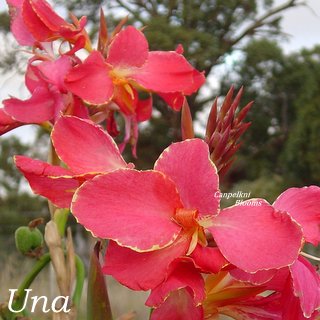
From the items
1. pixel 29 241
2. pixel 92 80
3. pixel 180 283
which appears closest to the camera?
pixel 180 283

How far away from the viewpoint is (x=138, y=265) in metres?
0.37

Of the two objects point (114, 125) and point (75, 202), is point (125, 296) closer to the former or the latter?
point (114, 125)

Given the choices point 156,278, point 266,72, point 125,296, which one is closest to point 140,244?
point 156,278

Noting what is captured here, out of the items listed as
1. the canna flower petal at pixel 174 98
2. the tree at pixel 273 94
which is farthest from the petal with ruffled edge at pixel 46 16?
the tree at pixel 273 94

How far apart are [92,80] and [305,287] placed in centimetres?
24

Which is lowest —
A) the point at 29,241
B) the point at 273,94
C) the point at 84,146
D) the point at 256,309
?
the point at 273,94

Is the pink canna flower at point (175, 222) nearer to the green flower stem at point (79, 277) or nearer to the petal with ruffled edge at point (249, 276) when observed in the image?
the petal with ruffled edge at point (249, 276)

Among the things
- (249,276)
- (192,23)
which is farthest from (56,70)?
(192,23)

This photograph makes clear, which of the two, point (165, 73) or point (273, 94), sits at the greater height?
point (165, 73)

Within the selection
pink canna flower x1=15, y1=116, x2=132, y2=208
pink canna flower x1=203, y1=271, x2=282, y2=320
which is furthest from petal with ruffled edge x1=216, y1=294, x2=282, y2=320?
pink canna flower x1=15, y1=116, x2=132, y2=208

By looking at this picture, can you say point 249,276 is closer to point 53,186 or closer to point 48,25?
point 53,186

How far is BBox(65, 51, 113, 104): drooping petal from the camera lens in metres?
0.55

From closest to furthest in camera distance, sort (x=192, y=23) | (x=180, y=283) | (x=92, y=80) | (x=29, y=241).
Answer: (x=180, y=283) → (x=92, y=80) → (x=29, y=241) → (x=192, y=23)

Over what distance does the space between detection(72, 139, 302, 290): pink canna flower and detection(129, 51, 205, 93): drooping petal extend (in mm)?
203
